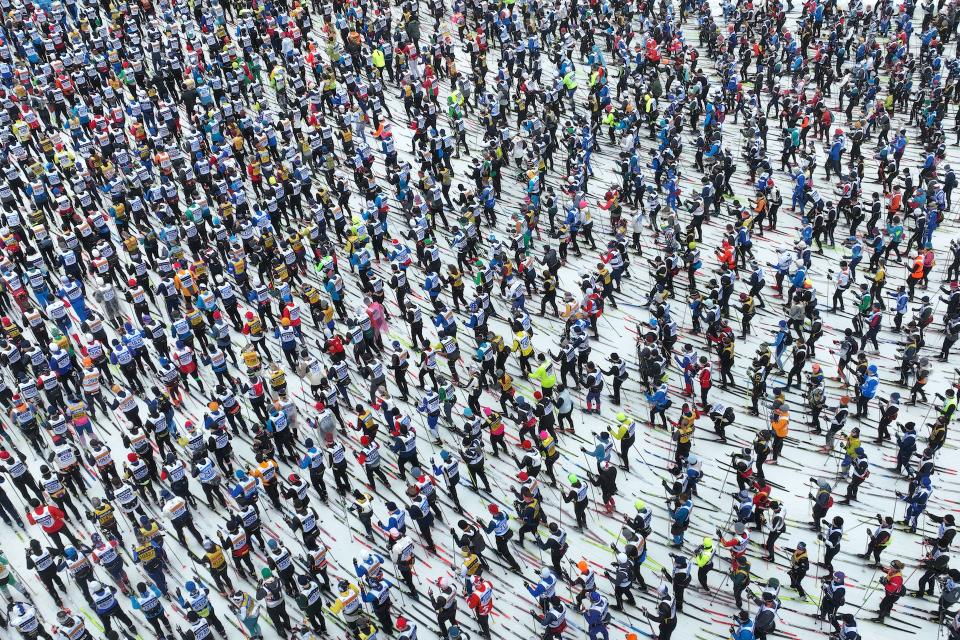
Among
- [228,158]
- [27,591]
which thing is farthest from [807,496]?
[228,158]

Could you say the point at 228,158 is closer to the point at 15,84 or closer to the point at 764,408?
the point at 15,84

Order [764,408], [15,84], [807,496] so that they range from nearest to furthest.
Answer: [807,496] < [764,408] < [15,84]

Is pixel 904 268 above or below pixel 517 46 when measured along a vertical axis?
below

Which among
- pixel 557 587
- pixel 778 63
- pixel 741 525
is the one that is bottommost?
pixel 557 587

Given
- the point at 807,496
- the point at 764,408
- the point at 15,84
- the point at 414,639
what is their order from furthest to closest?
the point at 15,84
the point at 764,408
the point at 807,496
the point at 414,639

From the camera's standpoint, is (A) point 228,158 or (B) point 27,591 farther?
(A) point 228,158

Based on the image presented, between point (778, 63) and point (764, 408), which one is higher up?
point (778, 63)

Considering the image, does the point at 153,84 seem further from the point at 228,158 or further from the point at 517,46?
the point at 517,46

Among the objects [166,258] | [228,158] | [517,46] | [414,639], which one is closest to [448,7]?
[517,46]

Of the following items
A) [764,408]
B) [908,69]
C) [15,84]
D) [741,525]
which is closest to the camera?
[741,525]
